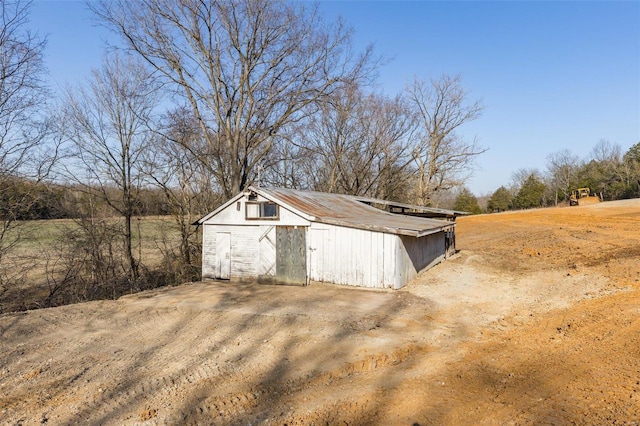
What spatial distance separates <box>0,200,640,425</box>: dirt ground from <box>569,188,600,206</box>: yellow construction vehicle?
4438cm

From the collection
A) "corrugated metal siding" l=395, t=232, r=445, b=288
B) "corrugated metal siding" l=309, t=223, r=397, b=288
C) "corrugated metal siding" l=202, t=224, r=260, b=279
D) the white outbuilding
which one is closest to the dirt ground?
"corrugated metal siding" l=309, t=223, r=397, b=288

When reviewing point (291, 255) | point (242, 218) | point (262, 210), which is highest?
point (262, 210)

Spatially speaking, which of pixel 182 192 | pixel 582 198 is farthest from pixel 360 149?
pixel 582 198

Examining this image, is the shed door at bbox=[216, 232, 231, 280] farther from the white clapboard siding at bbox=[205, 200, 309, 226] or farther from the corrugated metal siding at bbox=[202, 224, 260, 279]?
the white clapboard siding at bbox=[205, 200, 309, 226]

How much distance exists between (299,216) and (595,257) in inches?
494

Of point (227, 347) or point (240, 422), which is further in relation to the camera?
point (227, 347)

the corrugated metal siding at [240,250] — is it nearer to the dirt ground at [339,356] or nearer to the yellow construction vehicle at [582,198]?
the dirt ground at [339,356]

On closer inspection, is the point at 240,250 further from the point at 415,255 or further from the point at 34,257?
the point at 34,257

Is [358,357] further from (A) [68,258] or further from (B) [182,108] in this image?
(B) [182,108]

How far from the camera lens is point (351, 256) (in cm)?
1364

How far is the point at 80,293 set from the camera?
1588 cm

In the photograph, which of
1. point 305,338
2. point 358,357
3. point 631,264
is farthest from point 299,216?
point 631,264

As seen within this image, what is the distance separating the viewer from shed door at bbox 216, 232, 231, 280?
16000mm

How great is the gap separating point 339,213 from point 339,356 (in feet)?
29.9
